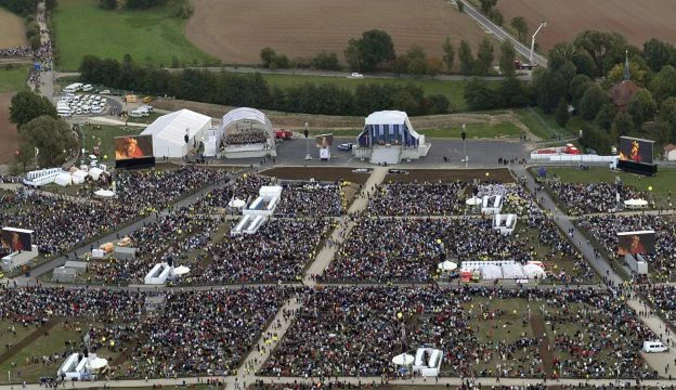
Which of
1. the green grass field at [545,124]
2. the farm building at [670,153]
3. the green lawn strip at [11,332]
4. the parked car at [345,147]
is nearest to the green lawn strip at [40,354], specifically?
the green lawn strip at [11,332]

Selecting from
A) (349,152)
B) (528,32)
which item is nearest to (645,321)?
(349,152)

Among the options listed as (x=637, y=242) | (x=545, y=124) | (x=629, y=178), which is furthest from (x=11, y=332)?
(x=545, y=124)

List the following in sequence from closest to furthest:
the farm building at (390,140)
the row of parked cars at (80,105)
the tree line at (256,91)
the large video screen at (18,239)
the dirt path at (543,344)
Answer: the dirt path at (543,344) → the large video screen at (18,239) → the farm building at (390,140) → the tree line at (256,91) → the row of parked cars at (80,105)

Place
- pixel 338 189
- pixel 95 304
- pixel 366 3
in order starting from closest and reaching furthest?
pixel 95 304 → pixel 338 189 → pixel 366 3

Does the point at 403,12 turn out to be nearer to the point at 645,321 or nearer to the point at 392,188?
the point at 392,188

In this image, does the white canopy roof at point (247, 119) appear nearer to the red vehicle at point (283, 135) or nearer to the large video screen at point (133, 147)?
the red vehicle at point (283, 135)

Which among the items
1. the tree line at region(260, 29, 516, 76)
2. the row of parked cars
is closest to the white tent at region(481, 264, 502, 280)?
the tree line at region(260, 29, 516, 76)
